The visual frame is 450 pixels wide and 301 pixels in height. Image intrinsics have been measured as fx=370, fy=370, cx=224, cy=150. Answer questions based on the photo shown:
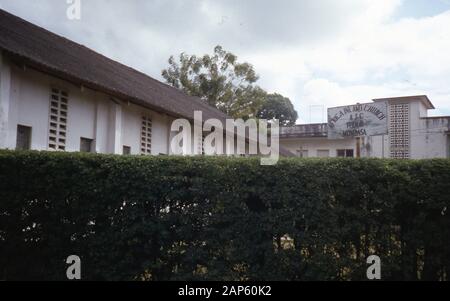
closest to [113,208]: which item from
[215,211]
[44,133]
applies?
[215,211]

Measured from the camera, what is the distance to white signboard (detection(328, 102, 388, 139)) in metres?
9.84

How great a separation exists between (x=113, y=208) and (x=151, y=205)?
596mm

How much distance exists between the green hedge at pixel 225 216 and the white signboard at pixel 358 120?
14.3 ft

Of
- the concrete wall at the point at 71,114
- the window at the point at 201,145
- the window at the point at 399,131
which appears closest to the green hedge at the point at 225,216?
the concrete wall at the point at 71,114

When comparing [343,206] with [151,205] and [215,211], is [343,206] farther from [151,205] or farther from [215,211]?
[151,205]

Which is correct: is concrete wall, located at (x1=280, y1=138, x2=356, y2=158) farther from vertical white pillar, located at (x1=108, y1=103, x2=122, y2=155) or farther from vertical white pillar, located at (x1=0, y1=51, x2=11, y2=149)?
vertical white pillar, located at (x1=0, y1=51, x2=11, y2=149)

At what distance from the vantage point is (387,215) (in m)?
5.61

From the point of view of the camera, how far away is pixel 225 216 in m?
5.69

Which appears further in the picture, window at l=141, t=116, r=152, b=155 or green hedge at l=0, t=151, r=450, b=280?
window at l=141, t=116, r=152, b=155

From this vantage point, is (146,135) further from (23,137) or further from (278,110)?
(278,110)

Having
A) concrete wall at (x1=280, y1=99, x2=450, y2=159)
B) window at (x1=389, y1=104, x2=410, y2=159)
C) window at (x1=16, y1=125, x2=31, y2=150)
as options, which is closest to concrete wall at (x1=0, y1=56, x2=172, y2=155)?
window at (x1=16, y1=125, x2=31, y2=150)

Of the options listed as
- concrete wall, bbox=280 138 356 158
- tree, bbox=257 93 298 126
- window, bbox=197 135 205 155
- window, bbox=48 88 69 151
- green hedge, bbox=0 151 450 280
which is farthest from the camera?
tree, bbox=257 93 298 126

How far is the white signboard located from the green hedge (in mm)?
4361
